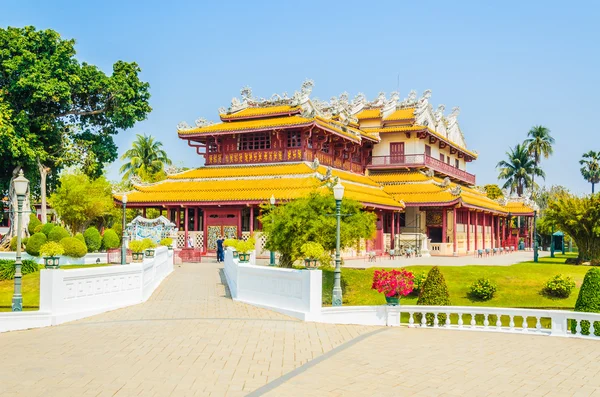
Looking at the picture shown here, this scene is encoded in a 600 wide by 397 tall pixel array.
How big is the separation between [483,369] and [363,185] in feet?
112

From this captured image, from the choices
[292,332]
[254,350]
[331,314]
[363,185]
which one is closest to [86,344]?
[254,350]

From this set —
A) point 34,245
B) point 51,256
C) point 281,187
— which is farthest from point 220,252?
point 51,256

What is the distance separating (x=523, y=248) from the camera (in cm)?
6638

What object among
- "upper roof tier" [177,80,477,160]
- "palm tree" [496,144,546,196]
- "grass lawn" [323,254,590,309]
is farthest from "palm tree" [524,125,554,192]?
"grass lawn" [323,254,590,309]

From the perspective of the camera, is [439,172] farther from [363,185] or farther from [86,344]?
[86,344]

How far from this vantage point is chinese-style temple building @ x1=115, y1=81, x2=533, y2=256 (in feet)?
130

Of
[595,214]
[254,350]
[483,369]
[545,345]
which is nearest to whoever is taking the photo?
[483,369]

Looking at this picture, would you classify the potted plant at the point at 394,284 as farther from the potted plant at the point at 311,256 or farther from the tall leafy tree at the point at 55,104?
the tall leafy tree at the point at 55,104

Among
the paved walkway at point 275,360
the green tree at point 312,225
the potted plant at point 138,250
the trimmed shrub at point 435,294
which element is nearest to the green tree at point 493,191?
the green tree at point 312,225

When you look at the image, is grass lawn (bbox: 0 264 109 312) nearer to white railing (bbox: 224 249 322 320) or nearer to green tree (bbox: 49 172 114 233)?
white railing (bbox: 224 249 322 320)

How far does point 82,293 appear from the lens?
16.0 metres

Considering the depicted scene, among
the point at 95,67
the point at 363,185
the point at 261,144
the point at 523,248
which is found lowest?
the point at 523,248

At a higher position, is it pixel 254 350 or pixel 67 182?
pixel 67 182

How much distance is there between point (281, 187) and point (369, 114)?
1750 cm
